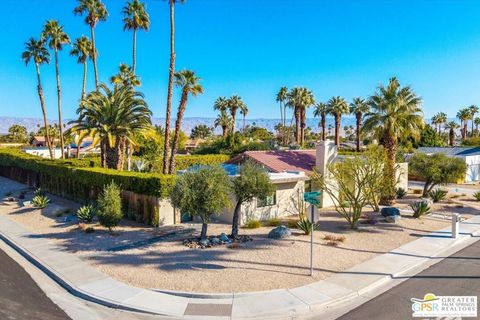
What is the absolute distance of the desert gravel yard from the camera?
42.0 feet

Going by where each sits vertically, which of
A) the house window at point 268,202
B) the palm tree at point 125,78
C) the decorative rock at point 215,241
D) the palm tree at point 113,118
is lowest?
the decorative rock at point 215,241

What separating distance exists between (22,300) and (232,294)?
659 centimetres

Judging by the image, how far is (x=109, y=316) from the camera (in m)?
10.4

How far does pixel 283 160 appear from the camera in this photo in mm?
28750

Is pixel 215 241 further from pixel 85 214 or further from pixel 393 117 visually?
pixel 393 117

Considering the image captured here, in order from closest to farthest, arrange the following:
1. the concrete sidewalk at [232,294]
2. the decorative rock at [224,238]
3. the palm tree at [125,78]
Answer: the concrete sidewalk at [232,294]
the decorative rock at [224,238]
the palm tree at [125,78]

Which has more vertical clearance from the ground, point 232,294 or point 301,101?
point 301,101

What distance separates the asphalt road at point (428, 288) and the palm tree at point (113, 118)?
69.7 ft

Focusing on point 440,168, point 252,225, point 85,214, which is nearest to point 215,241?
point 252,225

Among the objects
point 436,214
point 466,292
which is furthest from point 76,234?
point 436,214

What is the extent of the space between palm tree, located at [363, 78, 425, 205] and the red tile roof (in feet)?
18.2

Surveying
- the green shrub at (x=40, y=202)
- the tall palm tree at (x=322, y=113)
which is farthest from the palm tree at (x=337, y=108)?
the green shrub at (x=40, y=202)

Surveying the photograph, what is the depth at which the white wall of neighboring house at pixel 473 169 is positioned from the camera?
4431cm

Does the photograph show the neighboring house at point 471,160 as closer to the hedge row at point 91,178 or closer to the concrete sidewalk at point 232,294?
the concrete sidewalk at point 232,294
